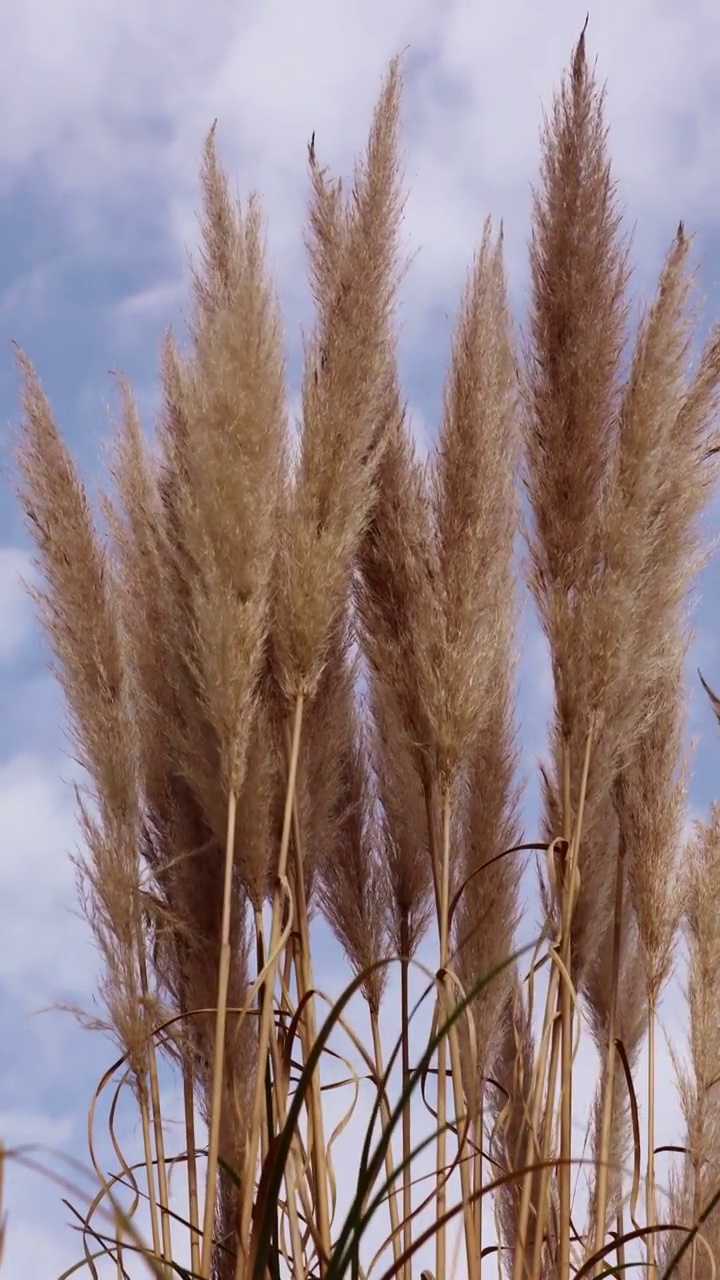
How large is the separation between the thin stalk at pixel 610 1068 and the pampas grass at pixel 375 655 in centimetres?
1

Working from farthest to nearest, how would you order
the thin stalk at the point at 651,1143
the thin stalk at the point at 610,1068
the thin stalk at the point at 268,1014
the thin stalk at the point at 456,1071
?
the thin stalk at the point at 651,1143 → the thin stalk at the point at 610,1068 → the thin stalk at the point at 456,1071 → the thin stalk at the point at 268,1014

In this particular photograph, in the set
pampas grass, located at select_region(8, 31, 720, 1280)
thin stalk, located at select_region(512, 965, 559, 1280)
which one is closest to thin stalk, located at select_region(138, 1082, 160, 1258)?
pampas grass, located at select_region(8, 31, 720, 1280)

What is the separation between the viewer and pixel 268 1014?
7.43 feet

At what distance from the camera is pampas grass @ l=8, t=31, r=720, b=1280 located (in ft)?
7.98

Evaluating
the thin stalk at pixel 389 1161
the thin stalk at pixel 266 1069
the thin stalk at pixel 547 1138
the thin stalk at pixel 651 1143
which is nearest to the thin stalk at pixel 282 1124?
the thin stalk at pixel 266 1069

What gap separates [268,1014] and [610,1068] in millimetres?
824

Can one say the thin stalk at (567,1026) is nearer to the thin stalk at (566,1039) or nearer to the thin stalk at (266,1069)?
the thin stalk at (566,1039)

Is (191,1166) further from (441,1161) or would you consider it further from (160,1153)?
(441,1161)

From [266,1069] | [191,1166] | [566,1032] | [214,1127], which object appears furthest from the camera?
[191,1166]

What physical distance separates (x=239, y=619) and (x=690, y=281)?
1.06 metres

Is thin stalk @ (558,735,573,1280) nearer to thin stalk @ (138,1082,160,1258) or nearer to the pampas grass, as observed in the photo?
the pampas grass

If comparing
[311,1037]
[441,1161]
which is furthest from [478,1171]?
[311,1037]

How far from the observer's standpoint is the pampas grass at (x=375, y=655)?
2.43 metres

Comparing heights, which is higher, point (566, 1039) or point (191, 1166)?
point (566, 1039)
